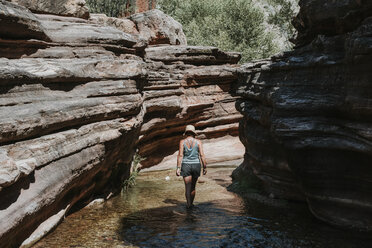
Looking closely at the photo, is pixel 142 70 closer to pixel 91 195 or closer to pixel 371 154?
pixel 91 195

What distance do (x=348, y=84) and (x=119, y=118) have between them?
5.54 m

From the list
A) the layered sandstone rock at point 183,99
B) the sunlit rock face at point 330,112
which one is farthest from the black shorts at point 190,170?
the layered sandstone rock at point 183,99

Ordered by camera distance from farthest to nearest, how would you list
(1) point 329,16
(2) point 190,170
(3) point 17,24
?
(2) point 190,170
(3) point 17,24
(1) point 329,16

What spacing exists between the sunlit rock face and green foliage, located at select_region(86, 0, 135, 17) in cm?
1604

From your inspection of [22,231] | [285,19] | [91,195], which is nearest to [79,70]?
[91,195]

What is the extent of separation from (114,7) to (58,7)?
13.8 m

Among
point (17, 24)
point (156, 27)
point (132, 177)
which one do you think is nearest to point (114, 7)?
point (156, 27)

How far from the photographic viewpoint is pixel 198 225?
23.4 feet

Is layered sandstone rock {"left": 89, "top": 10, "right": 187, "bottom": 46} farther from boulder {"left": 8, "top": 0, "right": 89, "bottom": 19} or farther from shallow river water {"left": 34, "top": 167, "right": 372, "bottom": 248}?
shallow river water {"left": 34, "top": 167, "right": 372, "bottom": 248}

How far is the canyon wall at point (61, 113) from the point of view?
5.79 metres

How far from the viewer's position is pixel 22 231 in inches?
224

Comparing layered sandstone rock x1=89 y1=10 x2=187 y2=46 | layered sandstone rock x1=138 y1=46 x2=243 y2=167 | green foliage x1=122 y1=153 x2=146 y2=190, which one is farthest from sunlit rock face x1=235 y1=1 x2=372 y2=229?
layered sandstone rock x1=89 y1=10 x2=187 y2=46

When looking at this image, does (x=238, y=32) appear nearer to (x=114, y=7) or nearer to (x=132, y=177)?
(x=114, y=7)

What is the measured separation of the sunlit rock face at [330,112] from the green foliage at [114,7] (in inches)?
632
